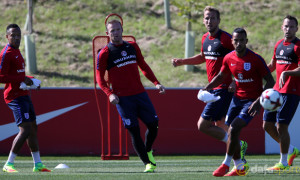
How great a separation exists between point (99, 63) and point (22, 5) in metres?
18.4

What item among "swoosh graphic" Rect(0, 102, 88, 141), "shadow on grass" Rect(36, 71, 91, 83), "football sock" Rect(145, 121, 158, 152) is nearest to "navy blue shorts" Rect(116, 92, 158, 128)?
"football sock" Rect(145, 121, 158, 152)

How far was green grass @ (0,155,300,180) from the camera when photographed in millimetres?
7379

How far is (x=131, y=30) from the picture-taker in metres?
22.1

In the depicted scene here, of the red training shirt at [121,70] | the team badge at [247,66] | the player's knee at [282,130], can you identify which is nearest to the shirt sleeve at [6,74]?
the red training shirt at [121,70]

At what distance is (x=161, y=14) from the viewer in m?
23.8

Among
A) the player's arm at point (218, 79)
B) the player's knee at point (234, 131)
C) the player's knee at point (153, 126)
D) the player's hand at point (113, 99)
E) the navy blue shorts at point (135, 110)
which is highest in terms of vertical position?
the player's arm at point (218, 79)

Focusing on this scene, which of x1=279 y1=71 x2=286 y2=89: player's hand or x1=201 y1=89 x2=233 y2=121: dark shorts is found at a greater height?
x1=279 y1=71 x2=286 y2=89: player's hand

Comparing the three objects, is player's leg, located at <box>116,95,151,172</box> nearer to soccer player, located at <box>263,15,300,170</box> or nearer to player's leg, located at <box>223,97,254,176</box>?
player's leg, located at <box>223,97,254,176</box>

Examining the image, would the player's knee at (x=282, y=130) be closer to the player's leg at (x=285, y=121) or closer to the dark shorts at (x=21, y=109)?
the player's leg at (x=285, y=121)

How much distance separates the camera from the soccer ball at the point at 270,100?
701 centimetres

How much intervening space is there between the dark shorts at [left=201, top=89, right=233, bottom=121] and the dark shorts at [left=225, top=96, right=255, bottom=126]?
667 mm

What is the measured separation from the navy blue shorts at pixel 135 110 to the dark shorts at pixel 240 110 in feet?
3.52

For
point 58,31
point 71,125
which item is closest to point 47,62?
point 58,31

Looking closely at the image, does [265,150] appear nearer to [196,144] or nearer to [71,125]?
[196,144]
